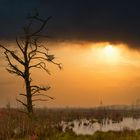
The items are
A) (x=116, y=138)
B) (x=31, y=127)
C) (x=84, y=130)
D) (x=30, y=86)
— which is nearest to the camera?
(x=116, y=138)

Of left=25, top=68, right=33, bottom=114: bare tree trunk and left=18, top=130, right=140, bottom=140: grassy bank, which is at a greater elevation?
left=25, top=68, right=33, bottom=114: bare tree trunk

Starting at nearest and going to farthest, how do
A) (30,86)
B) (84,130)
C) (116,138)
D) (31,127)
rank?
(116,138)
(84,130)
(31,127)
(30,86)

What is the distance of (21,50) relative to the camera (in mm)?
47531

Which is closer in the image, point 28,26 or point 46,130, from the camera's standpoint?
point 46,130

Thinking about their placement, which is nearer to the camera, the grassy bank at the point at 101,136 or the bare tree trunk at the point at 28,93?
the grassy bank at the point at 101,136

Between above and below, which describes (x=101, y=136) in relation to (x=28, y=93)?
below

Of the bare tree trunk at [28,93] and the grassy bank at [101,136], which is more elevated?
the bare tree trunk at [28,93]

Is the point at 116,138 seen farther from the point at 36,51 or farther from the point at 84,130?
the point at 36,51

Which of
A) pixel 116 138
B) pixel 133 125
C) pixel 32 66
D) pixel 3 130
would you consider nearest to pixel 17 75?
pixel 32 66

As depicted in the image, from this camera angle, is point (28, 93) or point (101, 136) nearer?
point (101, 136)

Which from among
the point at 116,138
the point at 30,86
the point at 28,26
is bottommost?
the point at 116,138

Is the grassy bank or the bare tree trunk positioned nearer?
the grassy bank

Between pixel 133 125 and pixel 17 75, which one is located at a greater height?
pixel 17 75

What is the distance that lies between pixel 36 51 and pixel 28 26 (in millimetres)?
2193
